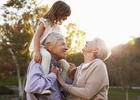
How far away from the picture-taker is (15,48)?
142ft

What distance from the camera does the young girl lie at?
13.8 feet

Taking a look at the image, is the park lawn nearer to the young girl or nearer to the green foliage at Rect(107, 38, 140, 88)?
the green foliage at Rect(107, 38, 140, 88)

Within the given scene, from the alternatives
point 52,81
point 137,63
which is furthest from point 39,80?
point 137,63

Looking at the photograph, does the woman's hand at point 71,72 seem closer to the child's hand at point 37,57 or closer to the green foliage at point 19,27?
the child's hand at point 37,57

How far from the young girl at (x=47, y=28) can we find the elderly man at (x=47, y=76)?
56 mm

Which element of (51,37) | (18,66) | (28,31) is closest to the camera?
(51,37)

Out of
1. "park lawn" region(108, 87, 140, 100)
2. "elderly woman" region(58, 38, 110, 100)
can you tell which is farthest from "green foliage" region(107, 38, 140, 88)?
"elderly woman" region(58, 38, 110, 100)

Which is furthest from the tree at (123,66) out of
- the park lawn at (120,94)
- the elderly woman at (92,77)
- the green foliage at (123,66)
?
the elderly woman at (92,77)

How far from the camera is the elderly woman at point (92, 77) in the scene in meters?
4.28

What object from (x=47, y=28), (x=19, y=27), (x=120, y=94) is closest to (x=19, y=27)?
(x=19, y=27)

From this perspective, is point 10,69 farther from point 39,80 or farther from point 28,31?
point 39,80

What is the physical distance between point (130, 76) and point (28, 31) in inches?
388

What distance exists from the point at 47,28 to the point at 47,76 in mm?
605

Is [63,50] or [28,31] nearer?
[63,50]
